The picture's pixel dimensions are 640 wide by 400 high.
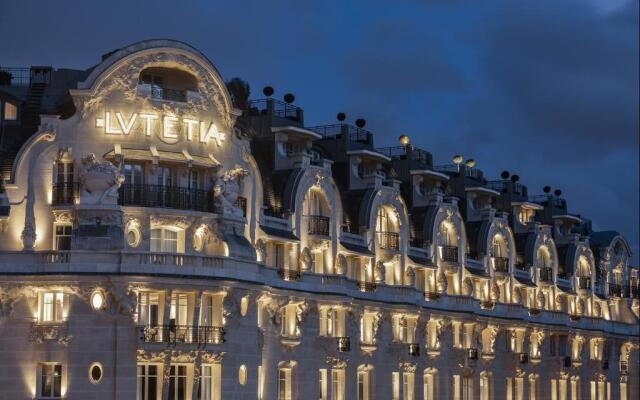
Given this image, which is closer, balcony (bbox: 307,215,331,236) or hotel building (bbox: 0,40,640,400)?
hotel building (bbox: 0,40,640,400)

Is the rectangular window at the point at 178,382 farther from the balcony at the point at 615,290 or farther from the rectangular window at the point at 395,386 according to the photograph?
the balcony at the point at 615,290

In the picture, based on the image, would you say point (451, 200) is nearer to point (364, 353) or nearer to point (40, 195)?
point (364, 353)

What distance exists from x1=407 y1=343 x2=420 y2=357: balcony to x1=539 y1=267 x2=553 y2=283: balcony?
25.5 meters

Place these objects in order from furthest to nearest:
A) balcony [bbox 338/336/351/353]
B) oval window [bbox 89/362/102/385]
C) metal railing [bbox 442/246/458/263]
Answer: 1. metal railing [bbox 442/246/458/263]
2. balcony [bbox 338/336/351/353]
3. oval window [bbox 89/362/102/385]

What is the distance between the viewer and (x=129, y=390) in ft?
255

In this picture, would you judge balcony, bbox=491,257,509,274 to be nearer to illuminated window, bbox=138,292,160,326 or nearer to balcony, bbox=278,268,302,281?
balcony, bbox=278,268,302,281

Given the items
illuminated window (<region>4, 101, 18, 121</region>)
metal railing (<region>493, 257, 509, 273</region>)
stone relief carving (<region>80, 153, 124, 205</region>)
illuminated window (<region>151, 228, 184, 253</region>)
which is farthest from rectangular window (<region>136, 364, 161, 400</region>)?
metal railing (<region>493, 257, 509, 273</region>)

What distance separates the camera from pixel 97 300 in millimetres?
78812

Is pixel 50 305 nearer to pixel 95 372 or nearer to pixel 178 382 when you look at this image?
pixel 95 372

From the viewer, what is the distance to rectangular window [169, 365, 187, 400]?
79.8 meters

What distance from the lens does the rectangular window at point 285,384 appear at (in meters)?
90.5

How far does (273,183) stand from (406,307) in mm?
15370

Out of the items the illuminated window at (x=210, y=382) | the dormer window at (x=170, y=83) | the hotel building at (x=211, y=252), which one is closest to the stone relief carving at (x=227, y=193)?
the hotel building at (x=211, y=252)

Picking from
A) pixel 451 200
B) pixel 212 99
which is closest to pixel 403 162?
pixel 451 200
